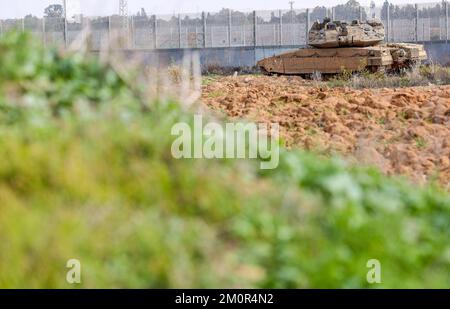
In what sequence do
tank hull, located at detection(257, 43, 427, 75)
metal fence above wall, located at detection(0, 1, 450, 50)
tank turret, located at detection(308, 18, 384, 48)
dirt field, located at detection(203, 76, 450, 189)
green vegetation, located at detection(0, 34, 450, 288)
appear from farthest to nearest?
metal fence above wall, located at detection(0, 1, 450, 50), tank turret, located at detection(308, 18, 384, 48), tank hull, located at detection(257, 43, 427, 75), dirt field, located at detection(203, 76, 450, 189), green vegetation, located at detection(0, 34, 450, 288)

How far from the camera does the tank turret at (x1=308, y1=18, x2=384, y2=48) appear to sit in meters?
26.8

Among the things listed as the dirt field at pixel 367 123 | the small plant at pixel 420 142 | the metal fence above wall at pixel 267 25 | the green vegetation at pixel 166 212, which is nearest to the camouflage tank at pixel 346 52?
the dirt field at pixel 367 123

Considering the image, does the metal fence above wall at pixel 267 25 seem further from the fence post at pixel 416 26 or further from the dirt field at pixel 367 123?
the dirt field at pixel 367 123

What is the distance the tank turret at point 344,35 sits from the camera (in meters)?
26.8

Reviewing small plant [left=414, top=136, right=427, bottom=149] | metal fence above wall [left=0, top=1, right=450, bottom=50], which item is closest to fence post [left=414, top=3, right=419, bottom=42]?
metal fence above wall [left=0, top=1, right=450, bottom=50]

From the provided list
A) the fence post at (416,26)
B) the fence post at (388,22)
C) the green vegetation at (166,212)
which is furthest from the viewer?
the fence post at (388,22)

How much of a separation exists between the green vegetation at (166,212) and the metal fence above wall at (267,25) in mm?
34400

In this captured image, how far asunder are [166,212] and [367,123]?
7995mm

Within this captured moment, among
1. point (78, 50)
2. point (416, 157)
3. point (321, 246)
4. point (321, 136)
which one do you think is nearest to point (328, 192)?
point (321, 246)

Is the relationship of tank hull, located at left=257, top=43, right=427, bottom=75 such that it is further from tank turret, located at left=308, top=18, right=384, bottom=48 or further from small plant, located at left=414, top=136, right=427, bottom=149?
small plant, located at left=414, top=136, right=427, bottom=149

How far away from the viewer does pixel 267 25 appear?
137 feet

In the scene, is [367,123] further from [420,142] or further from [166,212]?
[166,212]

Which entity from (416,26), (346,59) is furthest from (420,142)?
(416,26)
